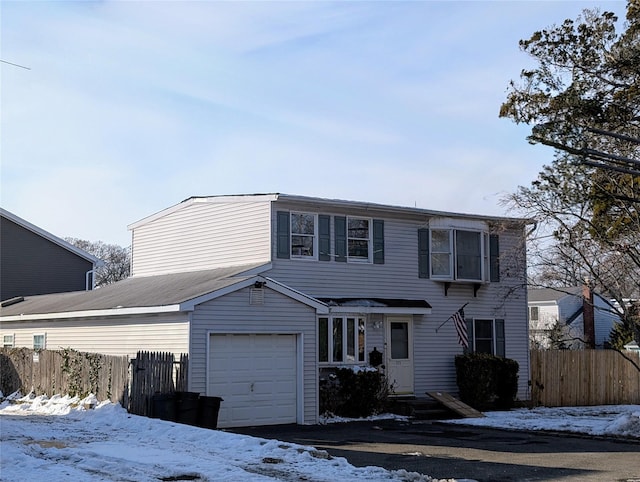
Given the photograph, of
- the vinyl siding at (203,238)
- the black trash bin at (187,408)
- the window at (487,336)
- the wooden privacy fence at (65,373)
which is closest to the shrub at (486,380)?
the window at (487,336)

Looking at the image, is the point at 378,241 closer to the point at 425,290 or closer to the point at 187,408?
the point at 425,290

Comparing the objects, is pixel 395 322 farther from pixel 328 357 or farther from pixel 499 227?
pixel 499 227

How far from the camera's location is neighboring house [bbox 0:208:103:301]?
3447cm

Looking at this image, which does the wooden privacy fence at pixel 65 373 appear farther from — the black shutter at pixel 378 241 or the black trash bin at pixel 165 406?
the black shutter at pixel 378 241

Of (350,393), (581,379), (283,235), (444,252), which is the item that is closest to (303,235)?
(283,235)

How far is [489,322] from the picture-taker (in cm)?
2786

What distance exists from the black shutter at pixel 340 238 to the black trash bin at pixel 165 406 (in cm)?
782

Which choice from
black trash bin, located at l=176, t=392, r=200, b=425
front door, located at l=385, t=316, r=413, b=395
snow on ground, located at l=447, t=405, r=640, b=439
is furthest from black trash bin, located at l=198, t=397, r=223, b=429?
front door, located at l=385, t=316, r=413, b=395

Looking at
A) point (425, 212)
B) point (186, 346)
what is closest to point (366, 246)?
point (425, 212)

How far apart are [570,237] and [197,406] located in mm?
10395

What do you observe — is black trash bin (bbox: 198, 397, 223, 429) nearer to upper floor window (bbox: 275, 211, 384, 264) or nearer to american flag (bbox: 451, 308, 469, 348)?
upper floor window (bbox: 275, 211, 384, 264)

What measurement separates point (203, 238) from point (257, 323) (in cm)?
580

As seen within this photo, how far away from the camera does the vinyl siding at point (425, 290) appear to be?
2452cm

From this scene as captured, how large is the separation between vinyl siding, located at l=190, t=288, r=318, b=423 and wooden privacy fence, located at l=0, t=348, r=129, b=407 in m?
1.74
